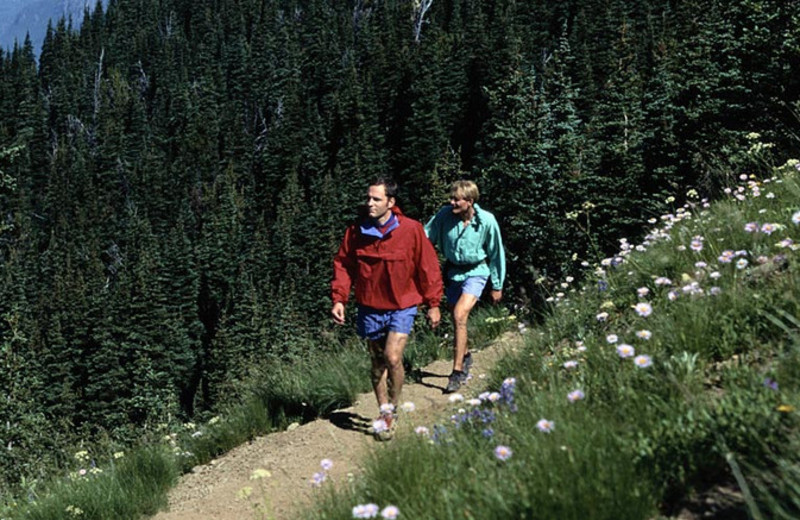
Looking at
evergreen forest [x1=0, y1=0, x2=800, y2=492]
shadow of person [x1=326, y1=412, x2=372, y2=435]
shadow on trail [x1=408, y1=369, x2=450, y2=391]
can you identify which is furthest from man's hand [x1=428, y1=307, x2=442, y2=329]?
evergreen forest [x1=0, y1=0, x2=800, y2=492]

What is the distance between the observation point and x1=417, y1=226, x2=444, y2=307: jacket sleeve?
20.6 ft

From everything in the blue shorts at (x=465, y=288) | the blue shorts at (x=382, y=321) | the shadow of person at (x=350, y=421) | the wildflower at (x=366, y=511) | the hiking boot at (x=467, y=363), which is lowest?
the shadow of person at (x=350, y=421)

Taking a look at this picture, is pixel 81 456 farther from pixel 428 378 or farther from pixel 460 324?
pixel 460 324

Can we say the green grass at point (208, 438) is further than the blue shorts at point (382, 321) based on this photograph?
No

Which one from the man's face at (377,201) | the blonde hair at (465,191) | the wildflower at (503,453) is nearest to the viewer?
the wildflower at (503,453)

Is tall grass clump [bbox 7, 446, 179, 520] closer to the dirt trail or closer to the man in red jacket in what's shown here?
the dirt trail

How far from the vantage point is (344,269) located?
6.47 meters

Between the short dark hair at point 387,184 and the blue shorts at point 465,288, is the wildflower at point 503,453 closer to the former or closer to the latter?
the short dark hair at point 387,184

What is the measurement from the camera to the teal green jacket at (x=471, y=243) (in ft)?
24.6

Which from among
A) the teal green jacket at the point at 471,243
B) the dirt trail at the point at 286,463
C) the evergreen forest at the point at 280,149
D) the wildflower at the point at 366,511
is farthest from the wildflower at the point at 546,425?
the evergreen forest at the point at 280,149

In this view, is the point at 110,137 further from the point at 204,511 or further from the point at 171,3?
the point at 204,511

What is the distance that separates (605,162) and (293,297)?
46289 millimetres

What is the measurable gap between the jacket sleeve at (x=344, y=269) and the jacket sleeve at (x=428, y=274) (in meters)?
0.61

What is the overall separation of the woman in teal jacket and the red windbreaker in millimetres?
1202
